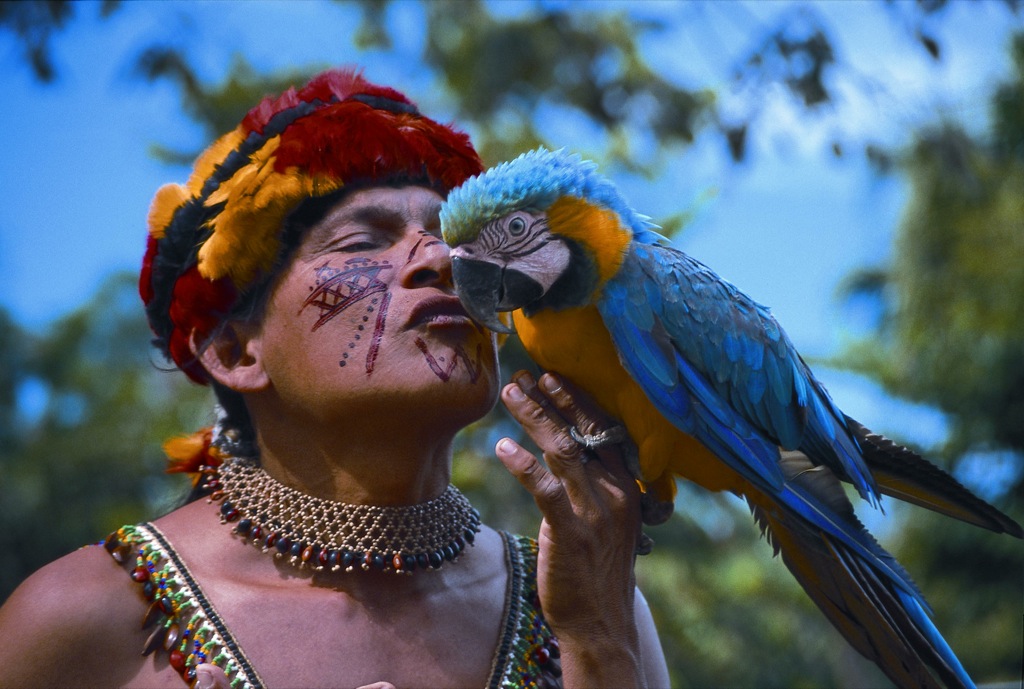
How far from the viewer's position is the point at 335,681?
6.63 feet

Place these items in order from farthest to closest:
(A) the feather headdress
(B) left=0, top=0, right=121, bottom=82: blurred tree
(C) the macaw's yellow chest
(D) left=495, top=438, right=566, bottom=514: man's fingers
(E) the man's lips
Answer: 1. (B) left=0, top=0, right=121, bottom=82: blurred tree
2. (A) the feather headdress
3. (E) the man's lips
4. (C) the macaw's yellow chest
5. (D) left=495, top=438, right=566, bottom=514: man's fingers

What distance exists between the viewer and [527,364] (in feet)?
13.8

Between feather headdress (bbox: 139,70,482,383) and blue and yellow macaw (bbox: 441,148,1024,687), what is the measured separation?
414 millimetres

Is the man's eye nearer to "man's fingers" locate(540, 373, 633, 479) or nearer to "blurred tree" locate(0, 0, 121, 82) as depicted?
"man's fingers" locate(540, 373, 633, 479)

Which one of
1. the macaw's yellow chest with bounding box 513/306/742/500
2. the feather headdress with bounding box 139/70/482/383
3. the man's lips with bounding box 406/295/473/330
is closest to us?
the macaw's yellow chest with bounding box 513/306/742/500

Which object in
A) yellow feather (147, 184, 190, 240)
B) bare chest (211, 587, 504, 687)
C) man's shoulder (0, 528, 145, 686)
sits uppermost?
yellow feather (147, 184, 190, 240)

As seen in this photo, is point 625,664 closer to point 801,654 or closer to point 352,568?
point 352,568

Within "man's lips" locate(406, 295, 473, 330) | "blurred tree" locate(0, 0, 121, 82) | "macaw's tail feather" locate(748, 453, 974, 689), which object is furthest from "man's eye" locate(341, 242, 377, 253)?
"blurred tree" locate(0, 0, 121, 82)

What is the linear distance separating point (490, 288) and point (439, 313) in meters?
0.23

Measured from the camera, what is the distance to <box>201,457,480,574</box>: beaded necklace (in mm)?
2170

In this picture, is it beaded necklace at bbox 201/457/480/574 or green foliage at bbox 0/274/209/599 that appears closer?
beaded necklace at bbox 201/457/480/574

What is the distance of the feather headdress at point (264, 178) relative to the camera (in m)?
2.20

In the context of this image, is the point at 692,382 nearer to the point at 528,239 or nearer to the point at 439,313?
the point at 528,239

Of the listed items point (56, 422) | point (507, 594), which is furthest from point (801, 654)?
point (507, 594)
